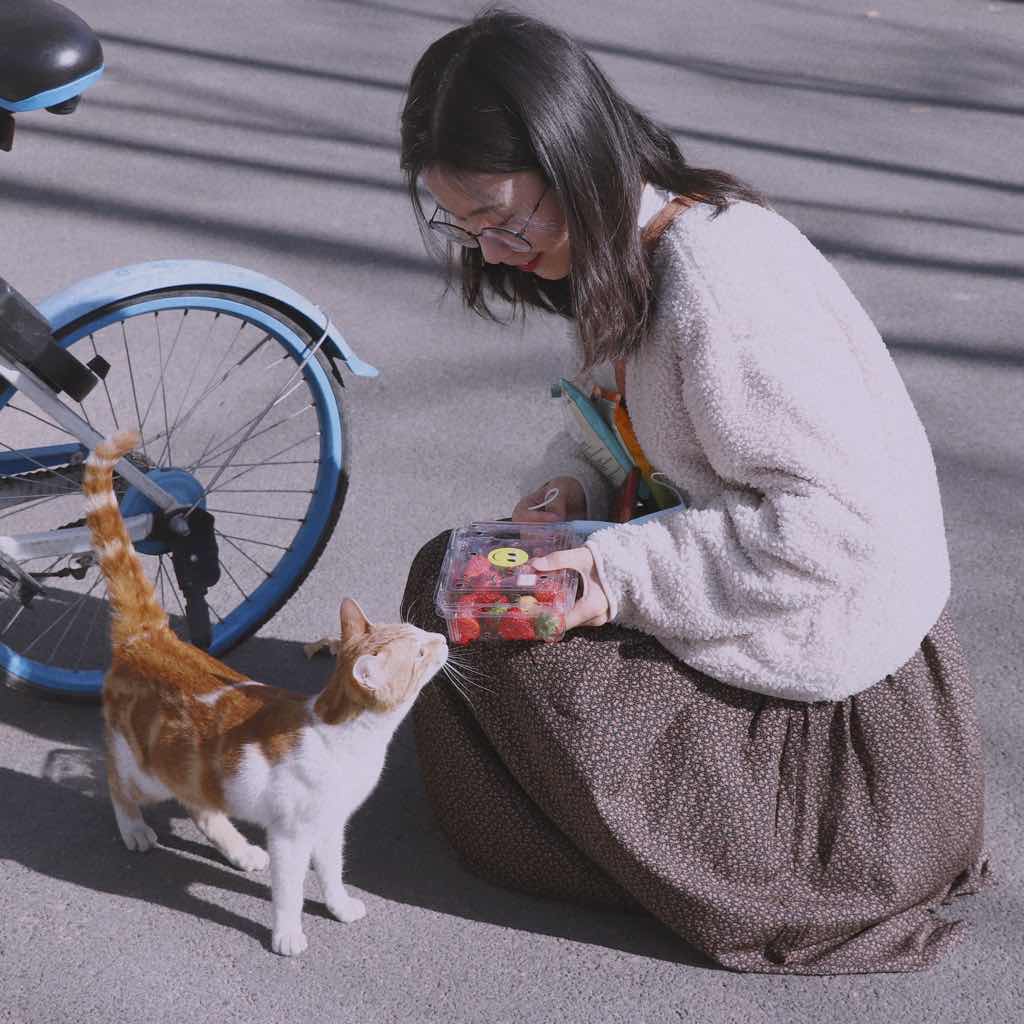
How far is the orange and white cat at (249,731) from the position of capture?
2.21m

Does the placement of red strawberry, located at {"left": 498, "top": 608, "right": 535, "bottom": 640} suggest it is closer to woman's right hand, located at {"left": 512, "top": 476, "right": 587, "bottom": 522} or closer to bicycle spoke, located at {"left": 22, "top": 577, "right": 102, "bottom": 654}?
woman's right hand, located at {"left": 512, "top": 476, "right": 587, "bottom": 522}

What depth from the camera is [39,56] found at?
7.71 feet

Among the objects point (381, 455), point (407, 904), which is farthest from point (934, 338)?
point (407, 904)

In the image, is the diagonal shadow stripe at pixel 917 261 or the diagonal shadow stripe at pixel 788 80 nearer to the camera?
the diagonal shadow stripe at pixel 917 261

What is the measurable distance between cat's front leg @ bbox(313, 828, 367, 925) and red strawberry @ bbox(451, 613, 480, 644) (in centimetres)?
41

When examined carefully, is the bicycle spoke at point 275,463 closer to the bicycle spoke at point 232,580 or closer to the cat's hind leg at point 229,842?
the bicycle spoke at point 232,580

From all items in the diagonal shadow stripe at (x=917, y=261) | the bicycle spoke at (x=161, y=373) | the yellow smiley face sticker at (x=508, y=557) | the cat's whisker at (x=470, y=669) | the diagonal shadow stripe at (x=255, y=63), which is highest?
the yellow smiley face sticker at (x=508, y=557)

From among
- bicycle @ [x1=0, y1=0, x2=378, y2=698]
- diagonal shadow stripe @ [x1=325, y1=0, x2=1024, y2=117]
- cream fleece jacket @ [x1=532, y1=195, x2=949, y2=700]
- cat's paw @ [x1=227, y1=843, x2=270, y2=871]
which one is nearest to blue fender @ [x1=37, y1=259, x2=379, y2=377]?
bicycle @ [x1=0, y1=0, x2=378, y2=698]

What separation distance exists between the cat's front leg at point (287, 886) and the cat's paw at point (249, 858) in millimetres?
136

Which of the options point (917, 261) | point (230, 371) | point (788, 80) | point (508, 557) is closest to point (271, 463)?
point (230, 371)

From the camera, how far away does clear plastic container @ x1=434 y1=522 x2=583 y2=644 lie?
84.4 inches

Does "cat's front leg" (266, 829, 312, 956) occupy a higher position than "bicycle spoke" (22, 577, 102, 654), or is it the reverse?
"cat's front leg" (266, 829, 312, 956)

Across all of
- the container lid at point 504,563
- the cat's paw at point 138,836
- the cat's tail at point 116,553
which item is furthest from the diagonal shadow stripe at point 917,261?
the cat's paw at point 138,836

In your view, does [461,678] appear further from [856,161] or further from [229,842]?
[856,161]
